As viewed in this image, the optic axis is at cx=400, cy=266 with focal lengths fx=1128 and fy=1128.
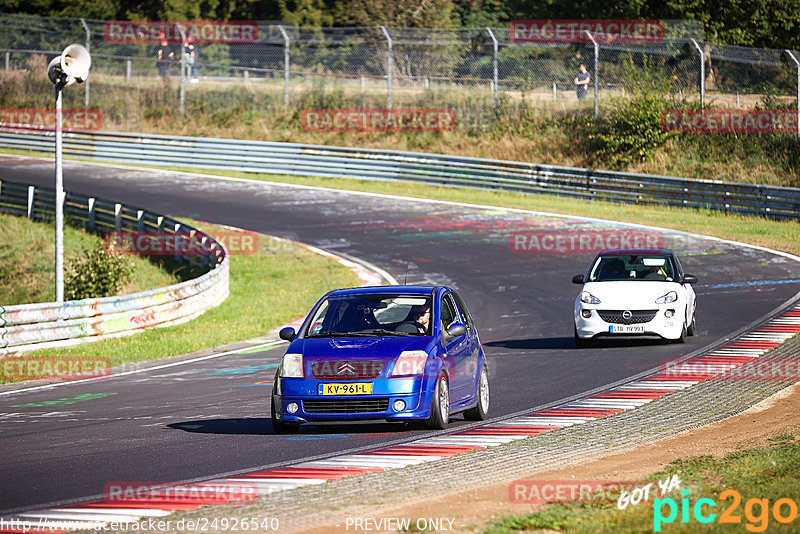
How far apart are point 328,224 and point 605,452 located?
24312 millimetres

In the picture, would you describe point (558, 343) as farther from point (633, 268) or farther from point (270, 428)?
point (270, 428)

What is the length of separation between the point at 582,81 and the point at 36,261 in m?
20.3

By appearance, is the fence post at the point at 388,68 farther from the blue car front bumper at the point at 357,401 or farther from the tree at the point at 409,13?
the blue car front bumper at the point at 357,401

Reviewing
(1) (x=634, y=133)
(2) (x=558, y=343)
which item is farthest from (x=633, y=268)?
(1) (x=634, y=133)

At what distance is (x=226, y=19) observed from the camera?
2635 inches

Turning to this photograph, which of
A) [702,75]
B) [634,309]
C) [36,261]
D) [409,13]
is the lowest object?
[36,261]

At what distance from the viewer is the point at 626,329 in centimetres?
1770

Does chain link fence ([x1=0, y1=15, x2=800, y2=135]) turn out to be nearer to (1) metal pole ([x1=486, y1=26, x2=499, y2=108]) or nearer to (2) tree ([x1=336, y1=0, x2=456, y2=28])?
(1) metal pole ([x1=486, y1=26, x2=499, y2=108])

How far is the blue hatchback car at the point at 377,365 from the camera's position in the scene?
10.6 m

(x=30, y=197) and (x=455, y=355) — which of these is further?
(x=30, y=197)

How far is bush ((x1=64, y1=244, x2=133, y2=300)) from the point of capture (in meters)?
24.5

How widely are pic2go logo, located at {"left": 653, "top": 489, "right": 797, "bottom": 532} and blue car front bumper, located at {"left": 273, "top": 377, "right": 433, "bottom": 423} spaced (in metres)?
3.51

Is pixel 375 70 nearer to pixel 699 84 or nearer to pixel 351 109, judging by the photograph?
pixel 351 109

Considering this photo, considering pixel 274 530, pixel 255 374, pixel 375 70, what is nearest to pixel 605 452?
pixel 274 530
